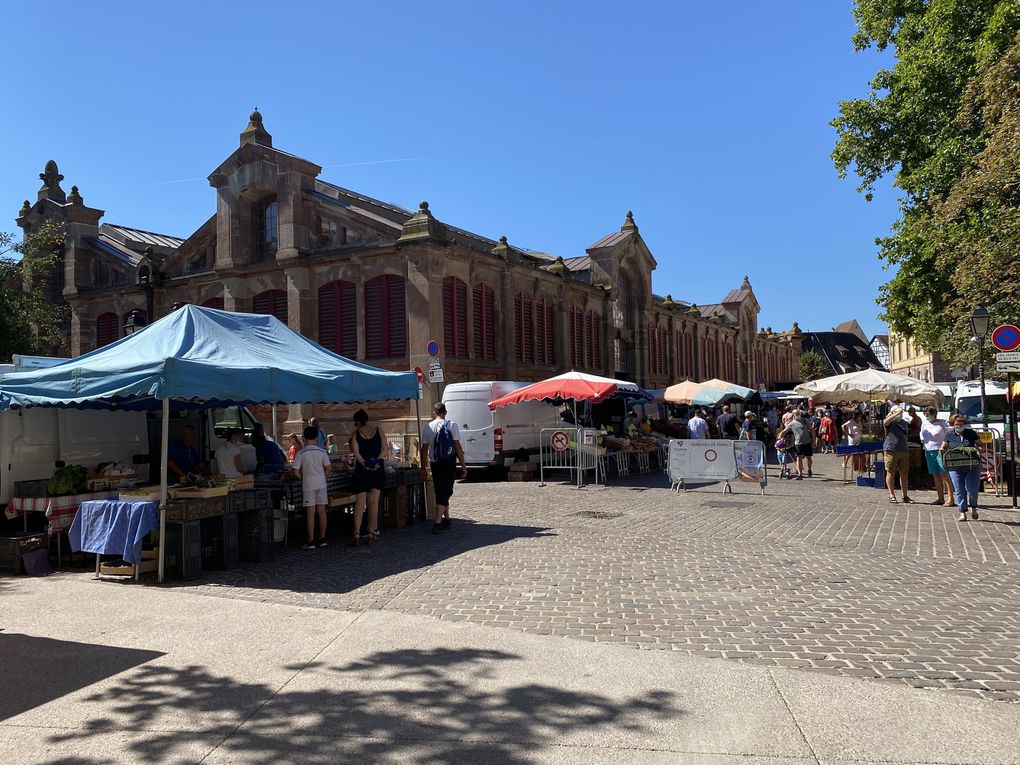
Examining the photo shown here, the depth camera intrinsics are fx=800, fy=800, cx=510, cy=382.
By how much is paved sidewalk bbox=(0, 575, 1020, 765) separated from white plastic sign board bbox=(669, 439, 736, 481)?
10989 millimetres

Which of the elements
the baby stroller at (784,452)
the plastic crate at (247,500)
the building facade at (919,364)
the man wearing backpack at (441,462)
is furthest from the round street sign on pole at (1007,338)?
the building facade at (919,364)

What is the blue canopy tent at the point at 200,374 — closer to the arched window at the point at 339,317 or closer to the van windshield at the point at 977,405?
the arched window at the point at 339,317

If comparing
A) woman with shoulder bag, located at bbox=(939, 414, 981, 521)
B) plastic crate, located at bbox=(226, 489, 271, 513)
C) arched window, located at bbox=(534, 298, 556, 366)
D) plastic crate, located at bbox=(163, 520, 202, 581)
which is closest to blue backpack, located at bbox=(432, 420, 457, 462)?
plastic crate, located at bbox=(226, 489, 271, 513)

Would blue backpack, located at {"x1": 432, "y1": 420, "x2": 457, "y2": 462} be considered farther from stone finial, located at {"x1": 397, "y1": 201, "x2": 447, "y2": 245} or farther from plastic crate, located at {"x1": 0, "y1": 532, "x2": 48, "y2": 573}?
stone finial, located at {"x1": 397, "y1": 201, "x2": 447, "y2": 245}

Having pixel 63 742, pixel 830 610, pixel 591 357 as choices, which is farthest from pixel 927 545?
pixel 591 357

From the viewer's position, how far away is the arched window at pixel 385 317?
1062 inches

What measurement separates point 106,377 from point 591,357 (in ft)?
93.5

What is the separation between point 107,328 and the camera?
34.3 metres

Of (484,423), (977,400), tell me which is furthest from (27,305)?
(977,400)

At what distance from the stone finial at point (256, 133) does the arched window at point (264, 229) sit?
2079 mm

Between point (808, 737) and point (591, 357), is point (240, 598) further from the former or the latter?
point (591, 357)

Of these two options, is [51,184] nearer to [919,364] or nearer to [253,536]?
[253,536]

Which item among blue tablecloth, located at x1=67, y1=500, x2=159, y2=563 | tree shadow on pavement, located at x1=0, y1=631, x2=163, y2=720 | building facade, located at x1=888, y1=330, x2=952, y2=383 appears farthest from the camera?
building facade, located at x1=888, y1=330, x2=952, y2=383

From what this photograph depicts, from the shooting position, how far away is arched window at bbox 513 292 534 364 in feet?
100
